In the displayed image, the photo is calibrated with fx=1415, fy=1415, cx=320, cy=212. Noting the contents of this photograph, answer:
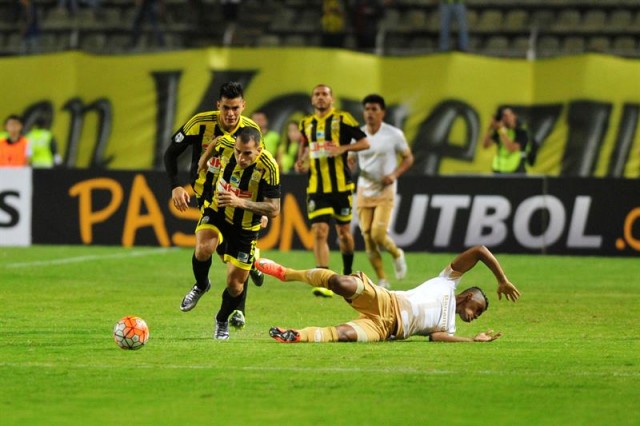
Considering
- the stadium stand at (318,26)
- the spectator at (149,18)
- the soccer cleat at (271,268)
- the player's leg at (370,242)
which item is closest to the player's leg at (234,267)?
the soccer cleat at (271,268)

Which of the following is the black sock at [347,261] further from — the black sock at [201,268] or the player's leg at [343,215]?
the black sock at [201,268]

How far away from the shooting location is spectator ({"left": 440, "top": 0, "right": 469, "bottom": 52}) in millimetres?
26297

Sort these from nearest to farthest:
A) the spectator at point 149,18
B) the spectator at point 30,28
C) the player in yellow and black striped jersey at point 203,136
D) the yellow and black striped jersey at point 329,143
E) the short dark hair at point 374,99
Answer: the player in yellow and black striped jersey at point 203,136, the yellow and black striped jersey at point 329,143, the short dark hair at point 374,99, the spectator at point 149,18, the spectator at point 30,28

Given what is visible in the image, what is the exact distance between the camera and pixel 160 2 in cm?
2870

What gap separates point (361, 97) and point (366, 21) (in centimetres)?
370

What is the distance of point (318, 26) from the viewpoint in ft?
92.5

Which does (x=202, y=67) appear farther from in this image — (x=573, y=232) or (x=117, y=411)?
(x=117, y=411)

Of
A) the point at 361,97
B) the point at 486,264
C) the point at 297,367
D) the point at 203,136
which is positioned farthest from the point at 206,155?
the point at 361,97

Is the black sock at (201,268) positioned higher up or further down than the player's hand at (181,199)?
further down

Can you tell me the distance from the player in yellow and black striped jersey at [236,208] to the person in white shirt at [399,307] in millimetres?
468

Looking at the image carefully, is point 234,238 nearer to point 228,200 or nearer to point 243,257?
point 243,257

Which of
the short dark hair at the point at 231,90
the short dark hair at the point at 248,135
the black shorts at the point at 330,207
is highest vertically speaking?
the short dark hair at the point at 231,90

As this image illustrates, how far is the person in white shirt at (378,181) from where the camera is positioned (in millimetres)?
16734

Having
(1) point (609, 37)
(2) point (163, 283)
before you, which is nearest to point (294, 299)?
(2) point (163, 283)
